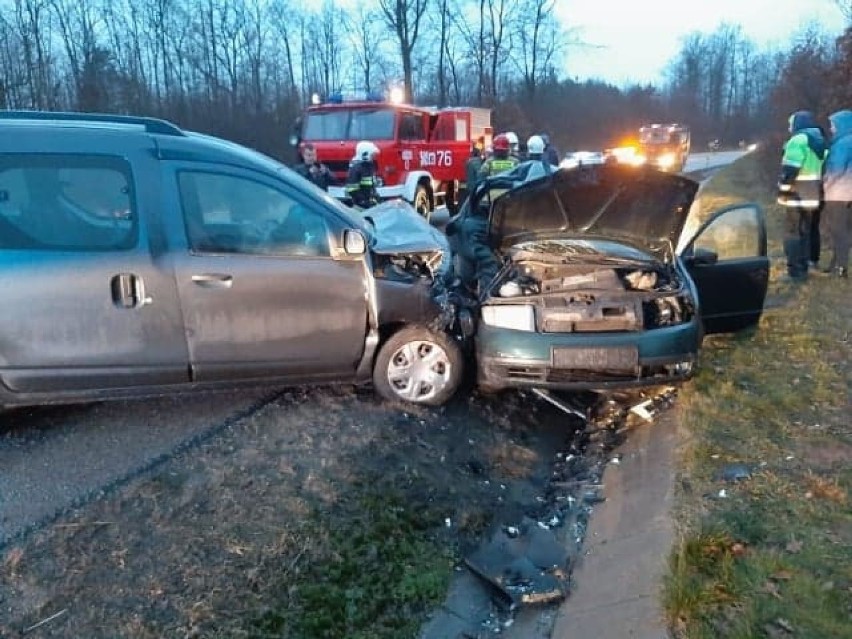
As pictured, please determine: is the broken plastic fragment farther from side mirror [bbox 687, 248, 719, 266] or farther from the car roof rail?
the car roof rail

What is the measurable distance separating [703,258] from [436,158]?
34.2ft

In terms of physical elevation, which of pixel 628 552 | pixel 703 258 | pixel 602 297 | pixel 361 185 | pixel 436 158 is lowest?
pixel 628 552

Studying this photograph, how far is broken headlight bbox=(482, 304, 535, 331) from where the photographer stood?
4711 mm

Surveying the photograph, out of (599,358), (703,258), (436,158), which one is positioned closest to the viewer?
(599,358)

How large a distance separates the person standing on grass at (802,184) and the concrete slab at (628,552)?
175 inches

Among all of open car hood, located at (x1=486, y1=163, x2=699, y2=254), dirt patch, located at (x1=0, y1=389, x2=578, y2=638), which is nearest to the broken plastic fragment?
dirt patch, located at (x1=0, y1=389, x2=578, y2=638)

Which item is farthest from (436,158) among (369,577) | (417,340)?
(369,577)

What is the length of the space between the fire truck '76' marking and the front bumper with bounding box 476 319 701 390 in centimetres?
1059

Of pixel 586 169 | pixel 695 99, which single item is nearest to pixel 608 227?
pixel 586 169

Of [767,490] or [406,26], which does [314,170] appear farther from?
[406,26]

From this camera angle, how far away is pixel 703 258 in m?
5.62

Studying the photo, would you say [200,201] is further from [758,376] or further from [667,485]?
[758,376]

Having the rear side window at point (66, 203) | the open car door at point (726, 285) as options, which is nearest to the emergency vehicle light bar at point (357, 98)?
the open car door at point (726, 285)

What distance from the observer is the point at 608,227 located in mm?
5875
